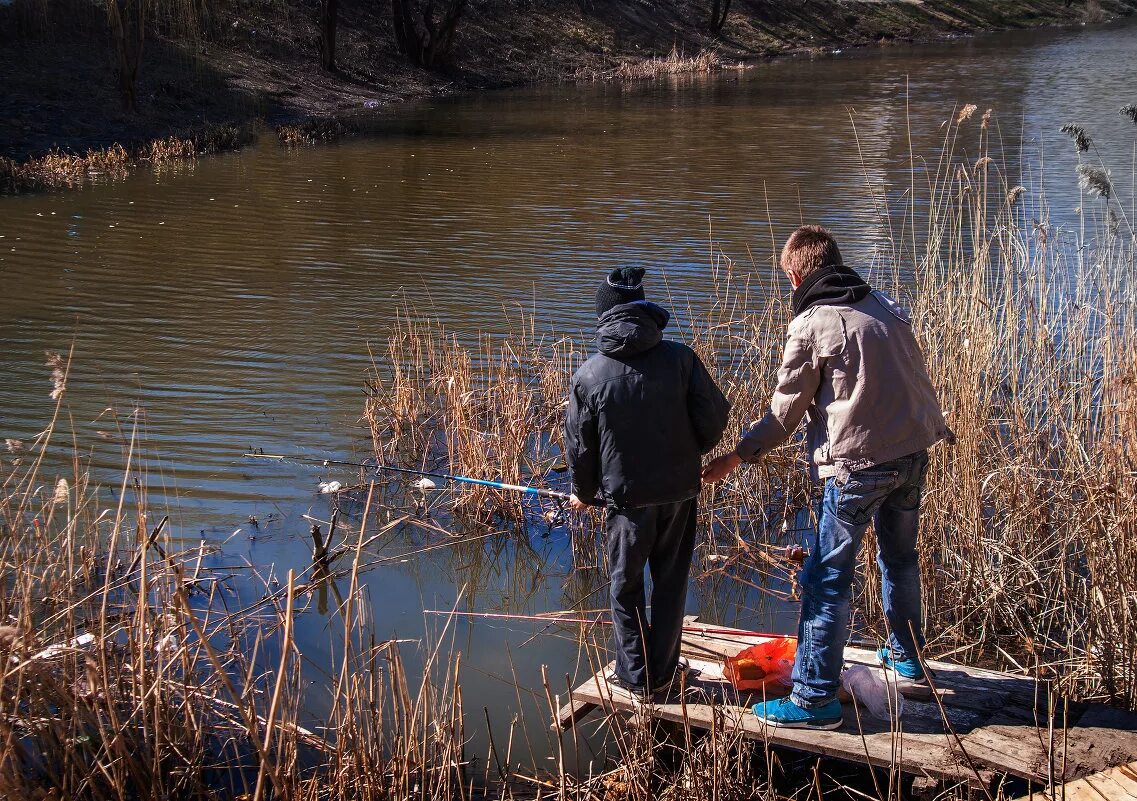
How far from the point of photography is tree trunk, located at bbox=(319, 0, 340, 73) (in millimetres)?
29906

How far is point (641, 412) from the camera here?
4.07 meters

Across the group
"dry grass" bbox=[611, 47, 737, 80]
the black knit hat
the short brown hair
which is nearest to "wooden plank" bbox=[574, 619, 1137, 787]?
the black knit hat

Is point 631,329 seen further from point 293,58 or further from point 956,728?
point 293,58

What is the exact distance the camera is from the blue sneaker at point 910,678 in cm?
415

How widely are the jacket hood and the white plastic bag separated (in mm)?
1385

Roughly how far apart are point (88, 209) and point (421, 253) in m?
5.46

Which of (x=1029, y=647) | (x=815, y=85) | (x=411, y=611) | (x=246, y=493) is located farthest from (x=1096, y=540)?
(x=815, y=85)

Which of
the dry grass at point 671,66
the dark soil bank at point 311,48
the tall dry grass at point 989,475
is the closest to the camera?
the tall dry grass at point 989,475

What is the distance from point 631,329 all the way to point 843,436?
0.79 metres

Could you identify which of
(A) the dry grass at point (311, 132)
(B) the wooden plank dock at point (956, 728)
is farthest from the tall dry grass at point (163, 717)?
(A) the dry grass at point (311, 132)

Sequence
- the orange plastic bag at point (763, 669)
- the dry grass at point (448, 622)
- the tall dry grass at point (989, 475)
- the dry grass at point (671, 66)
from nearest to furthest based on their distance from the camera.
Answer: the dry grass at point (448, 622) → the orange plastic bag at point (763, 669) → the tall dry grass at point (989, 475) → the dry grass at point (671, 66)

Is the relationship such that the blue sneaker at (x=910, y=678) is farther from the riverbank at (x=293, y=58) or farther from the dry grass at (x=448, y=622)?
the riverbank at (x=293, y=58)

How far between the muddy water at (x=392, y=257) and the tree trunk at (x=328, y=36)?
4959 millimetres

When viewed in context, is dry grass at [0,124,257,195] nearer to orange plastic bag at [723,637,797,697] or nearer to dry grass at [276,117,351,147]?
dry grass at [276,117,351,147]
